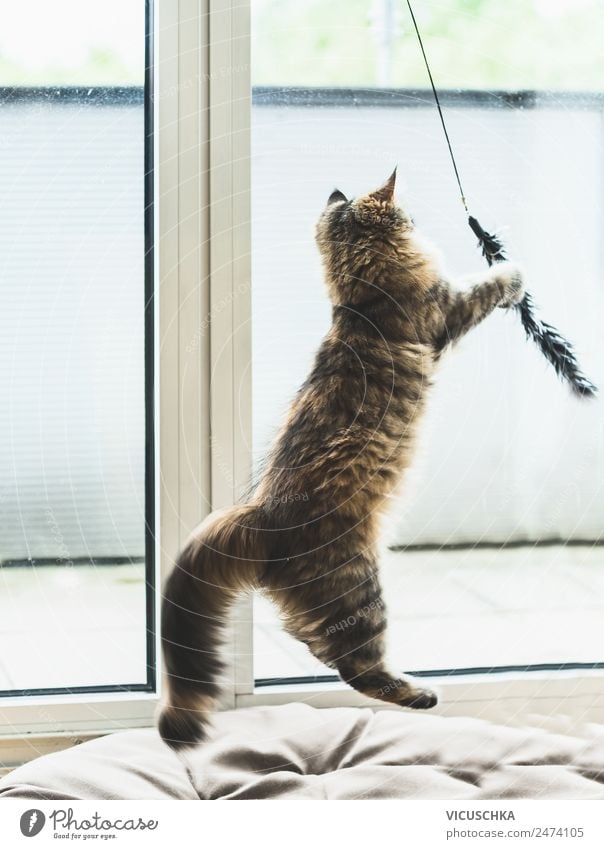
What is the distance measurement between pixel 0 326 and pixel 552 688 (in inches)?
37.3

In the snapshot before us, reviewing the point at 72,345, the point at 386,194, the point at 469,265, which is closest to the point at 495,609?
the point at 469,265

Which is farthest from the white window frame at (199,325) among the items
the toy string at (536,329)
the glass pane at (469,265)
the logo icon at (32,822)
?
the toy string at (536,329)

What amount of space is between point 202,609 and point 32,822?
33cm

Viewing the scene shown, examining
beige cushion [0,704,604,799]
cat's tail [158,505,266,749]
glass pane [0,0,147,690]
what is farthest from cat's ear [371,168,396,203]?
beige cushion [0,704,604,799]

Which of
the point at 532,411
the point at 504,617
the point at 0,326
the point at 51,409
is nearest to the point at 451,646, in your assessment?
the point at 504,617

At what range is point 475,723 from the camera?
1227mm

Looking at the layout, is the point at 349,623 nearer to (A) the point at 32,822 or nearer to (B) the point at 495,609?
(B) the point at 495,609

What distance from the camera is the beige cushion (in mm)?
1109

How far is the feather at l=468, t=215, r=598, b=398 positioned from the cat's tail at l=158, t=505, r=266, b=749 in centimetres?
47

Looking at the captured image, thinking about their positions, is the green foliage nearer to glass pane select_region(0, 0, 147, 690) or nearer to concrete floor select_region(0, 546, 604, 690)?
glass pane select_region(0, 0, 147, 690)

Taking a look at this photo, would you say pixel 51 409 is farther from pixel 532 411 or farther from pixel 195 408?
pixel 532 411

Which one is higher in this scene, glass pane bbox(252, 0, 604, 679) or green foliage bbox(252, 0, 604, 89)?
green foliage bbox(252, 0, 604, 89)

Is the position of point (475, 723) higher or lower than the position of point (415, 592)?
lower

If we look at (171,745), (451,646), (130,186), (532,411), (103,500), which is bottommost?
(171,745)
